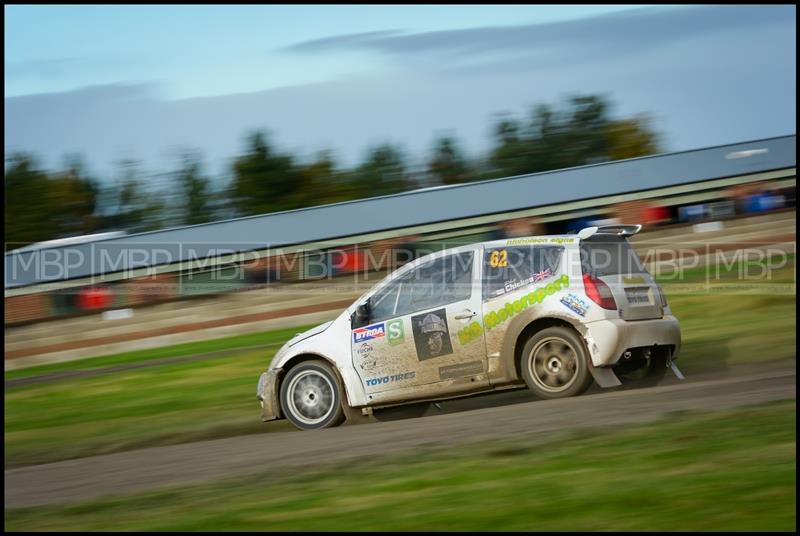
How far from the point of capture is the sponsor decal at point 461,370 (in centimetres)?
934

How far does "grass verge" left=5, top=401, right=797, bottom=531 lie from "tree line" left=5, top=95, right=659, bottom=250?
4906cm

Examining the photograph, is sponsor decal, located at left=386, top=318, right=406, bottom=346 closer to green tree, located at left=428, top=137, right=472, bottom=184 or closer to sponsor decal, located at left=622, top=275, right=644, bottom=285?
sponsor decal, located at left=622, top=275, right=644, bottom=285

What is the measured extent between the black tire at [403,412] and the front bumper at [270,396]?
1.00 metres

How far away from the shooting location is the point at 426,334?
31.0 ft

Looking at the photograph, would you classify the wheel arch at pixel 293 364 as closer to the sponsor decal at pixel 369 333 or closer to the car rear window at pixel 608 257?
the sponsor decal at pixel 369 333

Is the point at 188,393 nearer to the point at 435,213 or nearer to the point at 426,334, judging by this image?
the point at 426,334

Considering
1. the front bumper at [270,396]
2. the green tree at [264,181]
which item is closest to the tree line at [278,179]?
the green tree at [264,181]

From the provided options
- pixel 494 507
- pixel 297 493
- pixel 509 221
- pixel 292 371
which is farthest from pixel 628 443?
pixel 509 221

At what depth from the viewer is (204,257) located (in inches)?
1059

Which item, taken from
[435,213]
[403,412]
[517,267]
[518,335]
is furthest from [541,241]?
[435,213]

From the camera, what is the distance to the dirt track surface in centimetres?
749

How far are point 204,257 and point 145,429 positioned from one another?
51.7ft

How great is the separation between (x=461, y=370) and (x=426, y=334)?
48cm

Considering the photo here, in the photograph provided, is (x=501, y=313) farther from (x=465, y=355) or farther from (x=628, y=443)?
(x=628, y=443)
